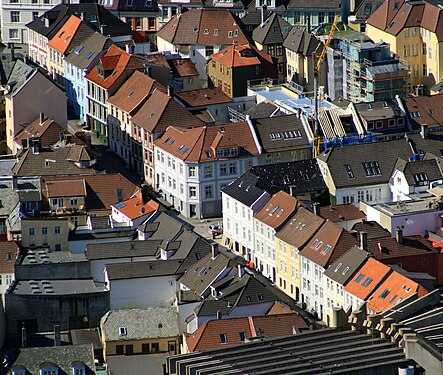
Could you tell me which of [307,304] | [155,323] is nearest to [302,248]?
[307,304]

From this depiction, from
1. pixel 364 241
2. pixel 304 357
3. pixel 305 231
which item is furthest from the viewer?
pixel 305 231

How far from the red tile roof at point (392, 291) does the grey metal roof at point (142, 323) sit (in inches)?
752

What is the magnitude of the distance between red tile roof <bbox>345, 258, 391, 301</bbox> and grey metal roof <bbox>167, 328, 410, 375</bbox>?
1116 cm

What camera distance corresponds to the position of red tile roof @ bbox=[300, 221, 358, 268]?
193 m

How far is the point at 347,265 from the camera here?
19050 cm

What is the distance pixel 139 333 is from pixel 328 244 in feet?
72.4

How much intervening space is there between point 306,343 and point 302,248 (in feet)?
87.3

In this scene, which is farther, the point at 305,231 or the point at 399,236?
the point at 305,231

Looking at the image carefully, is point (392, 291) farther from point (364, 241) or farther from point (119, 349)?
point (119, 349)

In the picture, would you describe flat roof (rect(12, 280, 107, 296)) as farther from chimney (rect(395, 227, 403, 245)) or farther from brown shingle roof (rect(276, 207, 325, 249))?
chimney (rect(395, 227, 403, 245))

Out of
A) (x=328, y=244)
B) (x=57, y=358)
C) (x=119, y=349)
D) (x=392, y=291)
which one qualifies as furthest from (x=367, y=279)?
(x=57, y=358)

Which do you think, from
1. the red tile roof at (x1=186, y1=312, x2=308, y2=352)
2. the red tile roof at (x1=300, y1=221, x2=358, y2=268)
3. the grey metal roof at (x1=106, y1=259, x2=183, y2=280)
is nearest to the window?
the red tile roof at (x1=186, y1=312, x2=308, y2=352)

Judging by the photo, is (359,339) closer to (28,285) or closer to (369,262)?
(369,262)

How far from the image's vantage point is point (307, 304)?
196 m
